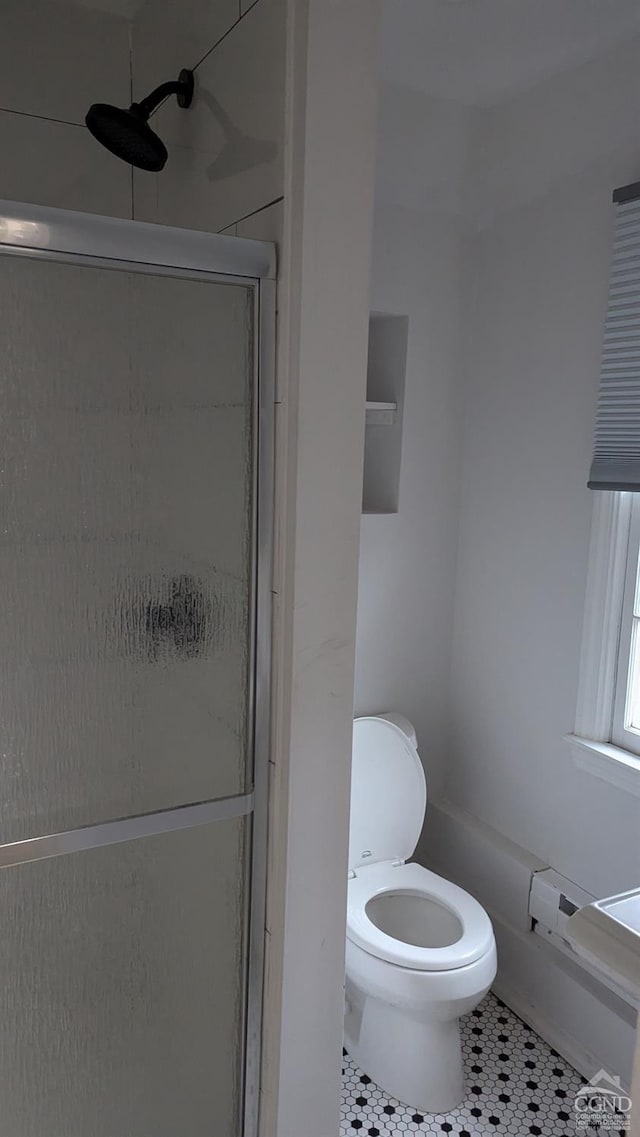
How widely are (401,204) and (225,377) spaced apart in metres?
1.29

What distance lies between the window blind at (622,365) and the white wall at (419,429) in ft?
1.75

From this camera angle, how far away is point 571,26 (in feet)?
5.84

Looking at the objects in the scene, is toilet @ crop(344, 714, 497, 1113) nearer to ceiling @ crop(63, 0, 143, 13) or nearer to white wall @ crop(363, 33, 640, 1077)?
white wall @ crop(363, 33, 640, 1077)

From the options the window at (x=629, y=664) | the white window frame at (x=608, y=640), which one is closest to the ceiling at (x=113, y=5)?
the white window frame at (x=608, y=640)

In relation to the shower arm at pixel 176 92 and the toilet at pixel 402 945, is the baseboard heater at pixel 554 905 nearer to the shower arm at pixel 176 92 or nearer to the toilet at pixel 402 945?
the toilet at pixel 402 945

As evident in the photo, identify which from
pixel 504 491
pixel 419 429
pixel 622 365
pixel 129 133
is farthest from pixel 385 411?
pixel 129 133

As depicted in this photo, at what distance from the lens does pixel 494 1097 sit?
1982 mm

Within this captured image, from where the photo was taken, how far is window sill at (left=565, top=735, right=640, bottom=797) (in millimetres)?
1943

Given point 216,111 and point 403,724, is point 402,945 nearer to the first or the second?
point 403,724

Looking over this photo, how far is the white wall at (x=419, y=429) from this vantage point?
219 cm

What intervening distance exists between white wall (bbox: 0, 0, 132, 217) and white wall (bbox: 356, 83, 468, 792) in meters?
0.76

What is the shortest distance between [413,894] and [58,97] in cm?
206

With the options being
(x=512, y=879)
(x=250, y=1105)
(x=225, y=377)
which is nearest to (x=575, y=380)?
(x=225, y=377)

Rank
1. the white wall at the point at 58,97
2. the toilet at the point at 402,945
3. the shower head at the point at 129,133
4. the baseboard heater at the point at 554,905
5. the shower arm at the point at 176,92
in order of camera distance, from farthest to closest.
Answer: the baseboard heater at the point at 554,905 < the toilet at the point at 402,945 < the white wall at the point at 58,97 < the shower arm at the point at 176,92 < the shower head at the point at 129,133
